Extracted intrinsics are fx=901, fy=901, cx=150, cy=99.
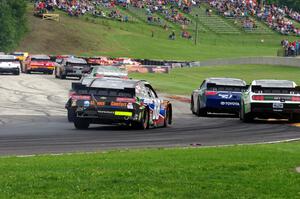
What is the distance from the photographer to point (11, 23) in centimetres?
8438

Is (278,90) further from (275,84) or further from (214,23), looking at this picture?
(214,23)

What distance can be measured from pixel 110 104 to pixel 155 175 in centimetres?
1024

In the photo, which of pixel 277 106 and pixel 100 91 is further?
pixel 277 106

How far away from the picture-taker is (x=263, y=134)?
67.8 feet

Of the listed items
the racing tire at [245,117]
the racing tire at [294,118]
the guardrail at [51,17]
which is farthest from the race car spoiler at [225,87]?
the guardrail at [51,17]

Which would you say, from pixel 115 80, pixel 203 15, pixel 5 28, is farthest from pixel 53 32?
pixel 115 80

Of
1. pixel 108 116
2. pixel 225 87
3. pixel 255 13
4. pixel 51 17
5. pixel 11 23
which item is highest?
pixel 255 13

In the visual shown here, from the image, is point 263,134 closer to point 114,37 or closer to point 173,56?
point 173,56

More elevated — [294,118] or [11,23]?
[11,23]

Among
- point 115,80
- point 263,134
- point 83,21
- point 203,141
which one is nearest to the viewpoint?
point 203,141

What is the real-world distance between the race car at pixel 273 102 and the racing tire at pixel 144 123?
12.9 ft

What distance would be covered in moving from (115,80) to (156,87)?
2582 centimetres

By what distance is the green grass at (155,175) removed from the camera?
9469mm

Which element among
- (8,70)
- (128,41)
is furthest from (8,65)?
(128,41)
